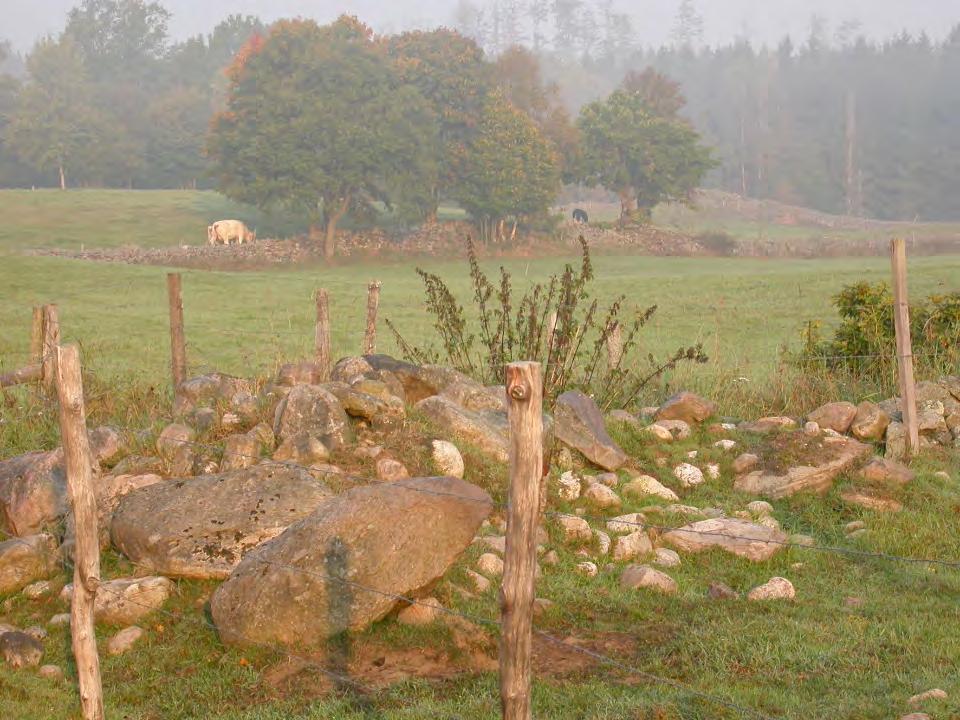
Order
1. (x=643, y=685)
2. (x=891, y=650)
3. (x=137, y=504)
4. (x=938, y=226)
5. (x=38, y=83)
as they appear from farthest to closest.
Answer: (x=38, y=83)
(x=938, y=226)
(x=137, y=504)
(x=891, y=650)
(x=643, y=685)

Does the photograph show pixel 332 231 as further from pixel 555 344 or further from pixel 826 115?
pixel 826 115

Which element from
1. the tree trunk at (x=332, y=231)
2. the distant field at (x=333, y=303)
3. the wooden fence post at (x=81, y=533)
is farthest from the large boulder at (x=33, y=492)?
the tree trunk at (x=332, y=231)

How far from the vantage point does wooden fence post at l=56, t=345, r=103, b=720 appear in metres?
6.37

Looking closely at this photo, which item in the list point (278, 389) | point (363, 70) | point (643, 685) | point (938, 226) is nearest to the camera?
point (643, 685)

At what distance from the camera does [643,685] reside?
678cm

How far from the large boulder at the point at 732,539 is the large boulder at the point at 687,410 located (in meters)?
3.43

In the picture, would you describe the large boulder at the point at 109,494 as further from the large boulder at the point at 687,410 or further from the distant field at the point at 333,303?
the large boulder at the point at 687,410

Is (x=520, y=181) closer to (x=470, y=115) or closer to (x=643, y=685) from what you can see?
(x=470, y=115)

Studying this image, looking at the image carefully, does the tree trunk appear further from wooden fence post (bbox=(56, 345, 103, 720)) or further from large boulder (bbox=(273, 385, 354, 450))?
wooden fence post (bbox=(56, 345, 103, 720))

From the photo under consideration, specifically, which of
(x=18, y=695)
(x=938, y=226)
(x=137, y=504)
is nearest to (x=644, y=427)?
(x=137, y=504)

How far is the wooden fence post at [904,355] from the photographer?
12.2m

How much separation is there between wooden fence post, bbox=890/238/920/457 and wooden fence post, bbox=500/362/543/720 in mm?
8610

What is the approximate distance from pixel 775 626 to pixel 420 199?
2171 inches

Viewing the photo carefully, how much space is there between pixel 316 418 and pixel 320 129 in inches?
1953
